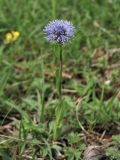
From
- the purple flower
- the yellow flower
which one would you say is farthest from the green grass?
the purple flower

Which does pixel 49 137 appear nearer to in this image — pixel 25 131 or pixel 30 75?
pixel 25 131

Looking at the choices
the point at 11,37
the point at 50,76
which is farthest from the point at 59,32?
the point at 11,37

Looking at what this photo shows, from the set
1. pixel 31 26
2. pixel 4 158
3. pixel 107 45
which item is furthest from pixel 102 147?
pixel 31 26

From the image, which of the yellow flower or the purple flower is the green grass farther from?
the purple flower

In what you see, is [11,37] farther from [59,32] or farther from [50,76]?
[59,32]

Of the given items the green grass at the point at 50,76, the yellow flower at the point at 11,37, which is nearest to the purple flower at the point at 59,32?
the green grass at the point at 50,76

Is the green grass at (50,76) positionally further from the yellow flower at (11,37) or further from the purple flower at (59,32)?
the purple flower at (59,32)
